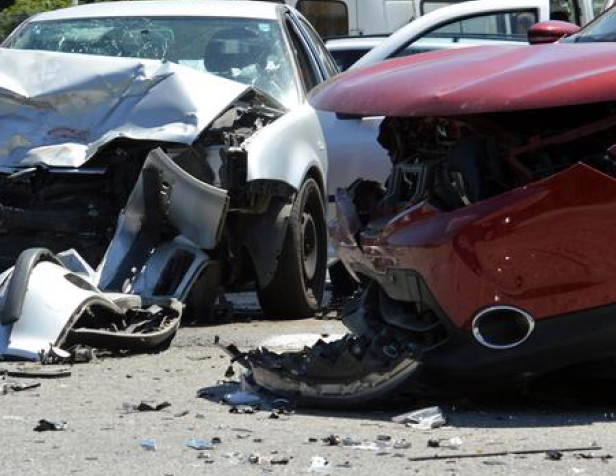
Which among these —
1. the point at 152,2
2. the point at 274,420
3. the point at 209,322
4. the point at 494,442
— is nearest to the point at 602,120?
the point at 494,442

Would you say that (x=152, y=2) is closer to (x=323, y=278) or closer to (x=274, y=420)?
(x=323, y=278)

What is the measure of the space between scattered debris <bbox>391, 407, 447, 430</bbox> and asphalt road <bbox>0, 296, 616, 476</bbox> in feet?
0.13

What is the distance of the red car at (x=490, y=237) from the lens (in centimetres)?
559

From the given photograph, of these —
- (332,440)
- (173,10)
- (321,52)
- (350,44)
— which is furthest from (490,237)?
(350,44)

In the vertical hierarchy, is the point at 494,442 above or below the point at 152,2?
below

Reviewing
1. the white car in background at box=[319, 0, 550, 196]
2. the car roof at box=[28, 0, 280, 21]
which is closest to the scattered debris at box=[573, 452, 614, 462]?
the white car in background at box=[319, 0, 550, 196]

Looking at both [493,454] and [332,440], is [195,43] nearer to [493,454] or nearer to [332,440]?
[332,440]

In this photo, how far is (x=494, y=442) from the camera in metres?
5.42

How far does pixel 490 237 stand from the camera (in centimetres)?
563

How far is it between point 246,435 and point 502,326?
1.05m

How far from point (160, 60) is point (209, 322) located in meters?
1.62

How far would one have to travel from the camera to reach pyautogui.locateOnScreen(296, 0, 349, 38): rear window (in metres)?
19.4

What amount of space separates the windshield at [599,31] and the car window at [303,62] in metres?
2.23

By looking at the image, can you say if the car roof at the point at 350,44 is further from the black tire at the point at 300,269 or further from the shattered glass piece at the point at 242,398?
the shattered glass piece at the point at 242,398
